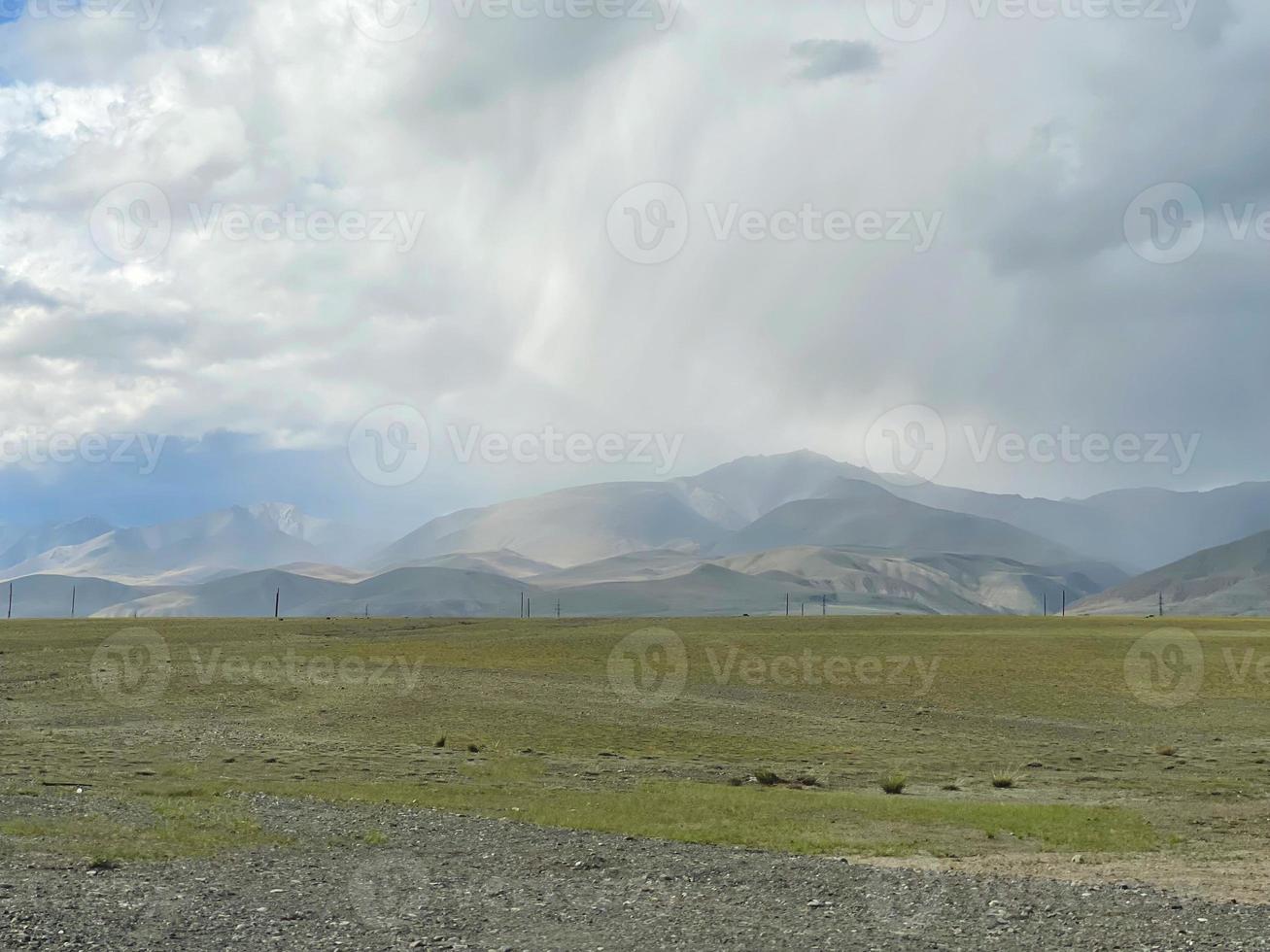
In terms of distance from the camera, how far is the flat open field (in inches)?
959

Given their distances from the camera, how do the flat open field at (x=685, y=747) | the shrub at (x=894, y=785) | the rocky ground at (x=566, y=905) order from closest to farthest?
the rocky ground at (x=566, y=905) → the flat open field at (x=685, y=747) → the shrub at (x=894, y=785)

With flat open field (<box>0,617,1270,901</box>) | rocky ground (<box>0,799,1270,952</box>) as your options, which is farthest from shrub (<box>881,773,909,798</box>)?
rocky ground (<box>0,799,1270,952</box>)

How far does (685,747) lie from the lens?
43.9 metres

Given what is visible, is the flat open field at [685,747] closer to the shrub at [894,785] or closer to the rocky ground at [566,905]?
the shrub at [894,785]

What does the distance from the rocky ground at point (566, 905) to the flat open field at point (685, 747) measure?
172 cm

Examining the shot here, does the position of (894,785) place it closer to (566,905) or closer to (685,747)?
(685,747)

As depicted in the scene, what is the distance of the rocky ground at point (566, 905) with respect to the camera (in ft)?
51.0

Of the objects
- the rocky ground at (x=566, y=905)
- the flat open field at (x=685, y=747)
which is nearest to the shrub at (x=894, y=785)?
the flat open field at (x=685, y=747)

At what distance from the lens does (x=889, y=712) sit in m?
57.1

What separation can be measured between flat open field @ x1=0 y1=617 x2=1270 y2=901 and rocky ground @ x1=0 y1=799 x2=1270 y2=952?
1.72 m

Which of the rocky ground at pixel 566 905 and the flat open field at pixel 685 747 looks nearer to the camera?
the rocky ground at pixel 566 905

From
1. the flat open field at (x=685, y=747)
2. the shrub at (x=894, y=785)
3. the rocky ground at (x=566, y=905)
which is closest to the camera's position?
the rocky ground at (x=566, y=905)

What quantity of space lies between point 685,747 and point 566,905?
26487 millimetres

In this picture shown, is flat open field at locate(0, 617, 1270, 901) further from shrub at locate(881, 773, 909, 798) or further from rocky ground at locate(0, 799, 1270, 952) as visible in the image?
rocky ground at locate(0, 799, 1270, 952)
